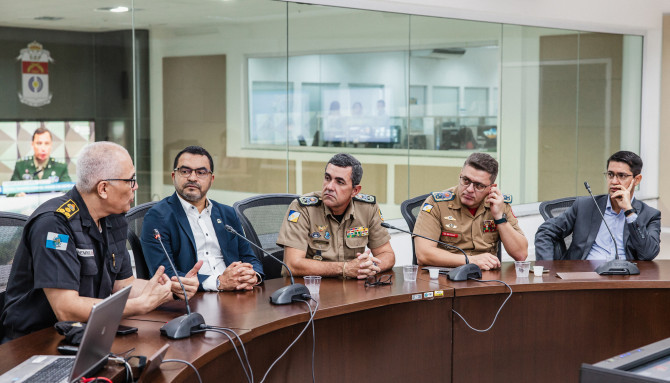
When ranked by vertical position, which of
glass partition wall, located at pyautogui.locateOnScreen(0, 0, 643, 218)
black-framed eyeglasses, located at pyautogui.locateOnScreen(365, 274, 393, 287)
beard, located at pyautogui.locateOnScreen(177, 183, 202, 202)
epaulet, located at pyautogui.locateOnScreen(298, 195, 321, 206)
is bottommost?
black-framed eyeglasses, located at pyautogui.locateOnScreen(365, 274, 393, 287)

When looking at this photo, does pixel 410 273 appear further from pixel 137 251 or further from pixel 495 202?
pixel 137 251

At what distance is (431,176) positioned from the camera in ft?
21.3

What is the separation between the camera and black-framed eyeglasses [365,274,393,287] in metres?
2.98

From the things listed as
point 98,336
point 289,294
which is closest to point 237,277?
point 289,294

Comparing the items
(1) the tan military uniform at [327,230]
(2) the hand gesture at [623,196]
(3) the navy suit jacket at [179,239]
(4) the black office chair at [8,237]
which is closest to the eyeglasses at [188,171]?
(3) the navy suit jacket at [179,239]

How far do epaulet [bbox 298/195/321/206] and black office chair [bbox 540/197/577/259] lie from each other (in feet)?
4.35

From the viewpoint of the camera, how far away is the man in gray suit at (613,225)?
143 inches

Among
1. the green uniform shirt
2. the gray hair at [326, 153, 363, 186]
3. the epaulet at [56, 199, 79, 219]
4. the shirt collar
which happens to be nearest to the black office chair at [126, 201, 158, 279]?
the shirt collar

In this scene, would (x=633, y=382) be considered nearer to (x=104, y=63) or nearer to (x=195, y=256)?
(x=195, y=256)

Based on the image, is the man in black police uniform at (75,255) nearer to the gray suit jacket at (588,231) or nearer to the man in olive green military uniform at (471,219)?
the man in olive green military uniform at (471,219)

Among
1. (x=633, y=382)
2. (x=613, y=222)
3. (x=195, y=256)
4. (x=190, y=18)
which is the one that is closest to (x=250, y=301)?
(x=195, y=256)

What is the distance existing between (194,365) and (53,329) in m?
0.53

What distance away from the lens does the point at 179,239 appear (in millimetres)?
3096

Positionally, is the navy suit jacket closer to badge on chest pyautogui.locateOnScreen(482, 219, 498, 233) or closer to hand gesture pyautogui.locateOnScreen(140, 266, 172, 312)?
hand gesture pyautogui.locateOnScreen(140, 266, 172, 312)
